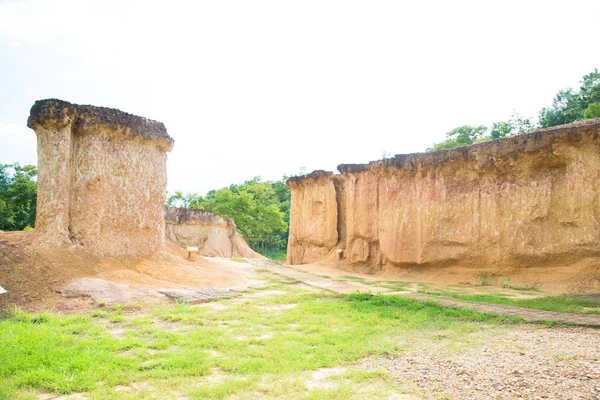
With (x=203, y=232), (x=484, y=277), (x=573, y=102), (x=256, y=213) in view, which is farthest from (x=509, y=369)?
(x=256, y=213)

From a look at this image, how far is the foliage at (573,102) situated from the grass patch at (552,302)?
18.2 meters

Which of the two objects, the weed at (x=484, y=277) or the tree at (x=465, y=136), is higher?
the tree at (x=465, y=136)

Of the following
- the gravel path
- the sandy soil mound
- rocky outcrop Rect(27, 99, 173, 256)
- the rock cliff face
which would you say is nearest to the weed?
the rock cliff face

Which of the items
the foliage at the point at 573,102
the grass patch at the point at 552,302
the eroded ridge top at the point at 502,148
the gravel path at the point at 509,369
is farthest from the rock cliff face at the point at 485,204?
the foliage at the point at 573,102

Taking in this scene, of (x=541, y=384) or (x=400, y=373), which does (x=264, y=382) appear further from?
(x=541, y=384)

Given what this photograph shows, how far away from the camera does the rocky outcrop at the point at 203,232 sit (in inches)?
893

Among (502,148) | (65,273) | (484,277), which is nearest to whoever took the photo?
(65,273)

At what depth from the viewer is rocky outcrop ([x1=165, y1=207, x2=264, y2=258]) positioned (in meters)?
22.7

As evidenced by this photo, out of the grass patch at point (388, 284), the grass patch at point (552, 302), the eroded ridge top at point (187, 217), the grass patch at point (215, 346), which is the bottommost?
the grass patch at point (388, 284)

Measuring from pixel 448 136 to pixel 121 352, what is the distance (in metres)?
32.3

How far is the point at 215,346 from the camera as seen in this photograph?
4023 millimetres

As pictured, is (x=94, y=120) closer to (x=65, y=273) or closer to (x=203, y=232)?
(x=65, y=273)

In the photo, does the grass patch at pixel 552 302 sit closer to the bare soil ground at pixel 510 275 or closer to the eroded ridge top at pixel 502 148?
the bare soil ground at pixel 510 275

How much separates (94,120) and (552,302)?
862 centimetres
